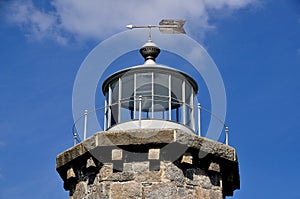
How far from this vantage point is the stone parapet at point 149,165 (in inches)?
366

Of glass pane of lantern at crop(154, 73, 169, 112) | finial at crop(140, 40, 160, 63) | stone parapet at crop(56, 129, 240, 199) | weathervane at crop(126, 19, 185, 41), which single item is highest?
weathervane at crop(126, 19, 185, 41)

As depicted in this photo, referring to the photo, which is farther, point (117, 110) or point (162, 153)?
point (117, 110)

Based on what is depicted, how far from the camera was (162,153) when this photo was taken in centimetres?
942

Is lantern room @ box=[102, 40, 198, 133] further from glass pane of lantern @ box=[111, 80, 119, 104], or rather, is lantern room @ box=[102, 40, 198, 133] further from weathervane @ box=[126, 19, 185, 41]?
weathervane @ box=[126, 19, 185, 41]

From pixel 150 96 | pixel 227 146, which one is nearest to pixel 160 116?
pixel 150 96

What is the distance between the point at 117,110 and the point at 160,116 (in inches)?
25.5

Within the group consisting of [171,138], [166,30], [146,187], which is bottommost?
[146,187]

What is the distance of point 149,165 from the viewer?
9.40 meters

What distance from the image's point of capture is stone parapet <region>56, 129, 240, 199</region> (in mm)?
9289

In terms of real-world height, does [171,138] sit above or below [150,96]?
below

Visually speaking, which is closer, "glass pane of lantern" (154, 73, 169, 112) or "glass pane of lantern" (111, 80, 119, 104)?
"glass pane of lantern" (154, 73, 169, 112)

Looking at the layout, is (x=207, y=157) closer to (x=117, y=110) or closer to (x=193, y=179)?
(x=193, y=179)

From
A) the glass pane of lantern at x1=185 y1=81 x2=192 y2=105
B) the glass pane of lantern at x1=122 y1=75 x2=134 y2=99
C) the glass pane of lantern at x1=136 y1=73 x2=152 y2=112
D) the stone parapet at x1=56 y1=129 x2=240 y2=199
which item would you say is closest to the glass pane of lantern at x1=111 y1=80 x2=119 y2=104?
the glass pane of lantern at x1=122 y1=75 x2=134 y2=99

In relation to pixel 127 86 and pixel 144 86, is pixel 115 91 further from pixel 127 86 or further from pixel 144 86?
pixel 144 86
